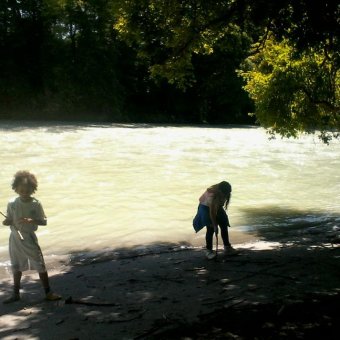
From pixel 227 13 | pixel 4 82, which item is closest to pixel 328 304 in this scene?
pixel 227 13

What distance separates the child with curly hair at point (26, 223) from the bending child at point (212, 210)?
3.01m

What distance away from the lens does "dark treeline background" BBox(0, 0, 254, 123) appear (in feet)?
152

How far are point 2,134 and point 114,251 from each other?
75.3 ft

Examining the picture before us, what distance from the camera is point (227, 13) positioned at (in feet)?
31.1

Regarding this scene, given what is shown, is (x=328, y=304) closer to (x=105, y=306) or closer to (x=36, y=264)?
(x=105, y=306)

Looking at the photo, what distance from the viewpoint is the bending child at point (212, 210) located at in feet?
26.3

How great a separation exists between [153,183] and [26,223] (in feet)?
42.0

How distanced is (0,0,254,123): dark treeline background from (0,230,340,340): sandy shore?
3685 cm

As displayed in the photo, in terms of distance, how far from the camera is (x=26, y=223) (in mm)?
5969

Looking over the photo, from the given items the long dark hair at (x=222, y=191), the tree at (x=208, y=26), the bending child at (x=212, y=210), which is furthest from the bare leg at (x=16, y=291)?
the tree at (x=208, y=26)

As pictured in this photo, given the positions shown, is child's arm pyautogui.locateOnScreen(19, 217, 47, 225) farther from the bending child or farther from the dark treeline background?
the dark treeline background

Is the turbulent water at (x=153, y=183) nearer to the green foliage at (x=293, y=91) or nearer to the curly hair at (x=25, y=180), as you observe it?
the green foliage at (x=293, y=91)

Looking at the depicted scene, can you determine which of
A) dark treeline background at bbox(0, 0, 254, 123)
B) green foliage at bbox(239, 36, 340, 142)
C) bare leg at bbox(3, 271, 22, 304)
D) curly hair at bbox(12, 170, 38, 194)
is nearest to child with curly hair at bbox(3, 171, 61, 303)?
curly hair at bbox(12, 170, 38, 194)

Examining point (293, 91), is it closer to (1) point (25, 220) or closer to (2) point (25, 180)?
(2) point (25, 180)
